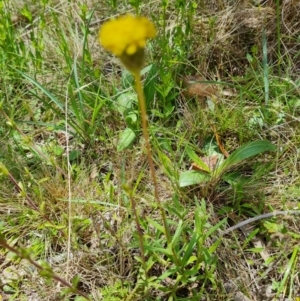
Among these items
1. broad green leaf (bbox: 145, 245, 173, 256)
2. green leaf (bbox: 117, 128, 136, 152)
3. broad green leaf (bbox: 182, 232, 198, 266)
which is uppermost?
green leaf (bbox: 117, 128, 136, 152)

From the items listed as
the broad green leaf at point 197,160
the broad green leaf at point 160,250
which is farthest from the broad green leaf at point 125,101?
the broad green leaf at point 160,250

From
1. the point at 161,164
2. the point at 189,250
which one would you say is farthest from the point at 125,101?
the point at 189,250

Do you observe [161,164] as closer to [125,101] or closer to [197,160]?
[197,160]

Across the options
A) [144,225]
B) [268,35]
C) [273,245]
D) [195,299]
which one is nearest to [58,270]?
[144,225]

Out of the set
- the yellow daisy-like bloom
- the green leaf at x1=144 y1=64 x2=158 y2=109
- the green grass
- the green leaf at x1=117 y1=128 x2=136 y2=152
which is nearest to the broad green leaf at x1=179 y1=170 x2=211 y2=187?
the green grass

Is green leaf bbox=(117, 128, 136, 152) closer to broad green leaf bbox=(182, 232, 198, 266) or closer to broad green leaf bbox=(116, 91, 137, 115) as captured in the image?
broad green leaf bbox=(116, 91, 137, 115)

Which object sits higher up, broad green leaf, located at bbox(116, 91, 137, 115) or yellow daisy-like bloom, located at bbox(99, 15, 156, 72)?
yellow daisy-like bloom, located at bbox(99, 15, 156, 72)

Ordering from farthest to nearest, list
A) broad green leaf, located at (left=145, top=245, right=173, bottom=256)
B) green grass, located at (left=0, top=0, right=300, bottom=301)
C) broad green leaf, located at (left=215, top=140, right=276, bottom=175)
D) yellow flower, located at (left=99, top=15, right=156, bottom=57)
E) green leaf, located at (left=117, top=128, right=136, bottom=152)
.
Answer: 1. green leaf, located at (left=117, top=128, right=136, bottom=152)
2. broad green leaf, located at (left=215, top=140, right=276, bottom=175)
3. green grass, located at (left=0, top=0, right=300, bottom=301)
4. broad green leaf, located at (left=145, top=245, right=173, bottom=256)
5. yellow flower, located at (left=99, top=15, right=156, bottom=57)
